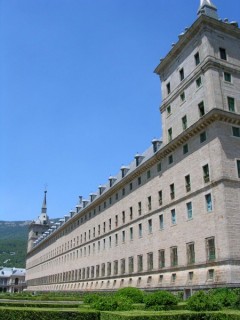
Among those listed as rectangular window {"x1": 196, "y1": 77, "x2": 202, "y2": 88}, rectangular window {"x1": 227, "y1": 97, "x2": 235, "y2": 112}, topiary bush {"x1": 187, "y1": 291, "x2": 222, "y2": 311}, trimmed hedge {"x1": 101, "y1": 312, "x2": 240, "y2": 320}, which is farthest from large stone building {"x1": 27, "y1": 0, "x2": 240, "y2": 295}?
trimmed hedge {"x1": 101, "y1": 312, "x2": 240, "y2": 320}

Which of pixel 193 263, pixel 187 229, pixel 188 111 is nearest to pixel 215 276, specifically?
pixel 193 263

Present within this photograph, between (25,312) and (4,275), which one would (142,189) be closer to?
(25,312)

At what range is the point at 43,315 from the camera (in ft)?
53.6

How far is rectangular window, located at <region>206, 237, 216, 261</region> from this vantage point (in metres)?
30.4

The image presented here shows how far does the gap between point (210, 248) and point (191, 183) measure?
705 cm

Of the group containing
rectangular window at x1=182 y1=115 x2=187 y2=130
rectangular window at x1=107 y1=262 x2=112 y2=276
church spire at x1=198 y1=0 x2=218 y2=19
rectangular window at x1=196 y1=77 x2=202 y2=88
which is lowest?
rectangular window at x1=107 y1=262 x2=112 y2=276

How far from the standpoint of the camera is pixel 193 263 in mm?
32531

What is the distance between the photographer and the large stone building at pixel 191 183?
101ft

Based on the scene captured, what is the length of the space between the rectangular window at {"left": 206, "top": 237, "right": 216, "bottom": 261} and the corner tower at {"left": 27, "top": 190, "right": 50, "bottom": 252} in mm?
116686

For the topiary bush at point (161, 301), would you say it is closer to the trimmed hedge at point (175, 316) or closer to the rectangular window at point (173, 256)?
the trimmed hedge at point (175, 316)

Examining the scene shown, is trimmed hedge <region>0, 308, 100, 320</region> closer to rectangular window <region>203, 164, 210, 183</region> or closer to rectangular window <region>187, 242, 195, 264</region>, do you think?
rectangular window <region>187, 242, 195, 264</region>

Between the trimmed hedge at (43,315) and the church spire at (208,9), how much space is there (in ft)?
112

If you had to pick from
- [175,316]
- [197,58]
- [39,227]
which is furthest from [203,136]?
[39,227]

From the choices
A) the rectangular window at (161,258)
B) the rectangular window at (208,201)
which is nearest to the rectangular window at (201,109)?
the rectangular window at (208,201)
